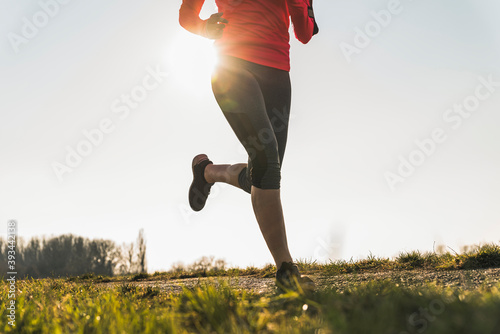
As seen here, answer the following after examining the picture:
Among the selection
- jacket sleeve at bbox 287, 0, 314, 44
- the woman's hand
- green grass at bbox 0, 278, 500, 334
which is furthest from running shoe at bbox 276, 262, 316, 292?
jacket sleeve at bbox 287, 0, 314, 44

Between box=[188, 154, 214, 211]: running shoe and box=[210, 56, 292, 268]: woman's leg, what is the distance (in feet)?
4.90

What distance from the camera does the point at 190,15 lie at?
9.98 ft

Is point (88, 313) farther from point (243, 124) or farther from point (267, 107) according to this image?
point (267, 107)

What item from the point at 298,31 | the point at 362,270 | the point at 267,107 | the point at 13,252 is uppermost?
the point at 298,31

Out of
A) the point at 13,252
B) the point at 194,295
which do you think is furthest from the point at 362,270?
the point at 13,252

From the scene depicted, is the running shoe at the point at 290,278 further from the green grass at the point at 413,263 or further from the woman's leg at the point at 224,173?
the woman's leg at the point at 224,173

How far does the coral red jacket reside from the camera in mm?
2637

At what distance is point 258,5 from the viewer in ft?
8.82

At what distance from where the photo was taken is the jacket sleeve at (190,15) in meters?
3.00

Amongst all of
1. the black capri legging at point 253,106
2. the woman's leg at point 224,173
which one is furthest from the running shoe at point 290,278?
the woman's leg at point 224,173

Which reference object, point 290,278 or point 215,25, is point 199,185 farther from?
point 290,278

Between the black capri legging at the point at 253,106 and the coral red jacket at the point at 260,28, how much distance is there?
74 mm

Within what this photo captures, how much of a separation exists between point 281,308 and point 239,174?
174cm

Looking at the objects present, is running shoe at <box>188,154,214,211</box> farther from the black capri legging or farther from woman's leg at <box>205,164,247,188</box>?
the black capri legging
